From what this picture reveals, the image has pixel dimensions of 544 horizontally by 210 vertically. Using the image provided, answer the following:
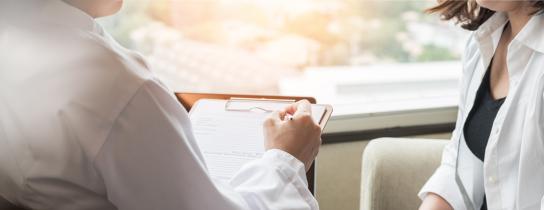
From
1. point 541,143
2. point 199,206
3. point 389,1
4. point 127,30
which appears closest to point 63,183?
point 199,206

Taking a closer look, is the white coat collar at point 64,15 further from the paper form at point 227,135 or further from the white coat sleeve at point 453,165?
the white coat sleeve at point 453,165

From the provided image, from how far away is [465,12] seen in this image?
4.87 ft

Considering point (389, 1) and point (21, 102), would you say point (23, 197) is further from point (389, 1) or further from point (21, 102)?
point (389, 1)

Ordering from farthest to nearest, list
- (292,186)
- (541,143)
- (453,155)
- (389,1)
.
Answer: (389,1), (453,155), (541,143), (292,186)

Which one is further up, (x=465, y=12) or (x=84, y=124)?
(x=84, y=124)

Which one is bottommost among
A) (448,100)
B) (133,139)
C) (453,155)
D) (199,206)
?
(448,100)

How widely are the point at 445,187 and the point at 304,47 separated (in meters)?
0.75

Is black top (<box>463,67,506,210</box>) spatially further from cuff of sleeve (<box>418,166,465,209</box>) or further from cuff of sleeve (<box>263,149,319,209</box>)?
cuff of sleeve (<box>263,149,319,209</box>)

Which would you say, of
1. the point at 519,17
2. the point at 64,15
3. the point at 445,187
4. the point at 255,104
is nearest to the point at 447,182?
the point at 445,187

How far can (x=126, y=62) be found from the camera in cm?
73

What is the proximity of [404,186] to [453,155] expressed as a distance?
0.16 meters

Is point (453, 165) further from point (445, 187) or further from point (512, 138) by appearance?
point (512, 138)

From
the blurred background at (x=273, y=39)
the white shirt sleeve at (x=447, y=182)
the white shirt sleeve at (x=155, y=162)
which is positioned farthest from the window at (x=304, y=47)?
the white shirt sleeve at (x=155, y=162)

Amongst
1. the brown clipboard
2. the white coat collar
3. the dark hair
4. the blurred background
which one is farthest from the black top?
the white coat collar
